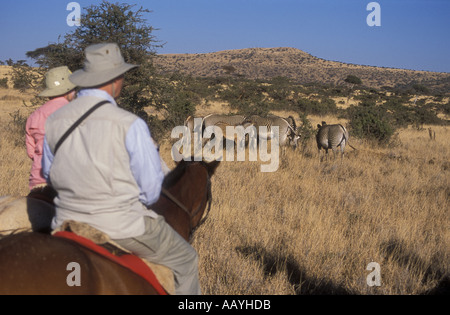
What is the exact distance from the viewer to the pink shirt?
149 inches

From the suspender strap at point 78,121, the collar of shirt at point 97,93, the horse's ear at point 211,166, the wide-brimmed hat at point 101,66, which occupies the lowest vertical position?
the horse's ear at point 211,166

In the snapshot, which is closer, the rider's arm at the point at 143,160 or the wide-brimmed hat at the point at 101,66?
the rider's arm at the point at 143,160

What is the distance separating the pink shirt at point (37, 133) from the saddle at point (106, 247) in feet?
5.75

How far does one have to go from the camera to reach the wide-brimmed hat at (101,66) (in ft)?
7.63

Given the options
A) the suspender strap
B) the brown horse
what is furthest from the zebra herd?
the brown horse

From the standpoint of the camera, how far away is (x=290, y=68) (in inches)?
4387

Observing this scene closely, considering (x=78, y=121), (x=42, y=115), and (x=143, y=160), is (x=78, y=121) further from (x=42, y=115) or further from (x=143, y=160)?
(x=42, y=115)

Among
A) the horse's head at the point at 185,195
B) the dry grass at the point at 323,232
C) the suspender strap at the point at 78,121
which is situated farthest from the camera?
the dry grass at the point at 323,232

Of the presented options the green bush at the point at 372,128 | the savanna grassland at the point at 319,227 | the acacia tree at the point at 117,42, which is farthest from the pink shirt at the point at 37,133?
the green bush at the point at 372,128

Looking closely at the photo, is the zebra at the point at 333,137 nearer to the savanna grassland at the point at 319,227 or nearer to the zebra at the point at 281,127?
the savanna grassland at the point at 319,227

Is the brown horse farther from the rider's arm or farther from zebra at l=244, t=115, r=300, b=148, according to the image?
zebra at l=244, t=115, r=300, b=148

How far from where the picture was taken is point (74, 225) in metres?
2.24

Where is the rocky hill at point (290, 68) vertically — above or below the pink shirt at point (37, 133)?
above
